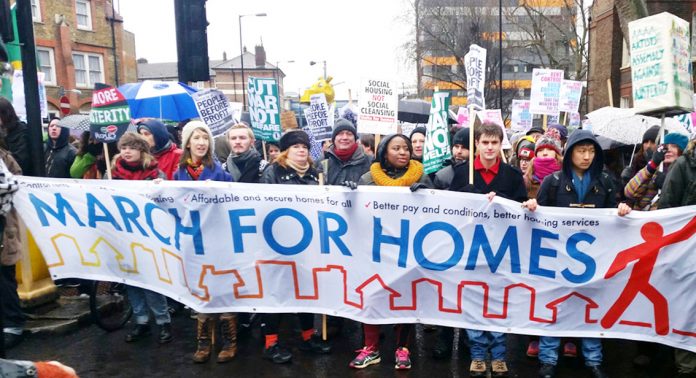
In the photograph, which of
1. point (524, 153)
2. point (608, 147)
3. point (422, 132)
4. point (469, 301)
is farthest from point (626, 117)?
point (469, 301)

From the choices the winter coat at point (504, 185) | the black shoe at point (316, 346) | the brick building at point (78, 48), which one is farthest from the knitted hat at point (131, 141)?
the brick building at point (78, 48)

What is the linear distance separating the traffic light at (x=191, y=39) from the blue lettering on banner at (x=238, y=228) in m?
3.54

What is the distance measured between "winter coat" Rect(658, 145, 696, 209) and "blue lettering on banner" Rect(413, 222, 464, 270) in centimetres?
159

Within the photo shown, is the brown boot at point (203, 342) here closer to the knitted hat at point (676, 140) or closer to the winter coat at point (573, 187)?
the winter coat at point (573, 187)

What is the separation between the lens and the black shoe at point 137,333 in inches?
200

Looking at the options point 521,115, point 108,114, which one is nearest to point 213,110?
point 108,114

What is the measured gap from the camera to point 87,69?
3419 cm

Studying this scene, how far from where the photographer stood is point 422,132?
672 cm

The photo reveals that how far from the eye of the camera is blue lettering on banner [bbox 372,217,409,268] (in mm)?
4344

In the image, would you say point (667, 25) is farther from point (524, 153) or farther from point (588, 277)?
point (588, 277)

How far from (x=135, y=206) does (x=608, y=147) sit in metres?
6.64

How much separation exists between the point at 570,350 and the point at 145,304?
147 inches

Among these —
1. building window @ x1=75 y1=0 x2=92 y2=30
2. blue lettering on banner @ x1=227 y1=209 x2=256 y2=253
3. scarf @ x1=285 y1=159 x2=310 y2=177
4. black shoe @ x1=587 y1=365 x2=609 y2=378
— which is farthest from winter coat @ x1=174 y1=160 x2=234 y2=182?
building window @ x1=75 y1=0 x2=92 y2=30

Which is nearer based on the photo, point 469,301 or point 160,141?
point 469,301
